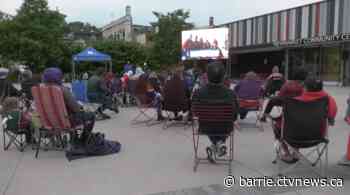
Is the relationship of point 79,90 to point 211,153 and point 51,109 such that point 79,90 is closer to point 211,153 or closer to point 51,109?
point 51,109

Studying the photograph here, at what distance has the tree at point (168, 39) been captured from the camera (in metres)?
34.0

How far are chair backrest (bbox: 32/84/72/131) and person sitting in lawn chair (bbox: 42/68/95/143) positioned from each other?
0.32 ft

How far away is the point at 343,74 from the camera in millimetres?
23641

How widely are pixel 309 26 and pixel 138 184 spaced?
23783 millimetres

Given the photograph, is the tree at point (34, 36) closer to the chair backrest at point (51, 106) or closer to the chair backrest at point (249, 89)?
the chair backrest at point (249, 89)

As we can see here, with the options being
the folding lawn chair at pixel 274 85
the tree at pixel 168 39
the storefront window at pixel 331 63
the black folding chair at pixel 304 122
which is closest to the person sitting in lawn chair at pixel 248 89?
the folding lawn chair at pixel 274 85

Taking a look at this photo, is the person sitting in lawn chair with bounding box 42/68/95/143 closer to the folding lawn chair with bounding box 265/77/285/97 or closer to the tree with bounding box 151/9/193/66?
the folding lawn chair with bounding box 265/77/285/97

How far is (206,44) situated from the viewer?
29.9m

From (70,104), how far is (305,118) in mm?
3177

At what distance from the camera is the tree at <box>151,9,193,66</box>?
112 feet

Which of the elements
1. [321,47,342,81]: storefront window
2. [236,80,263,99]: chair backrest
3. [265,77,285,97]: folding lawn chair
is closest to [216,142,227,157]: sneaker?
[236,80,263,99]: chair backrest

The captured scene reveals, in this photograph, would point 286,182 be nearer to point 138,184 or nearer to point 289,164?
point 289,164

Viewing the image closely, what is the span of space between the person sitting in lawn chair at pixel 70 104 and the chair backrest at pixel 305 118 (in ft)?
9.42

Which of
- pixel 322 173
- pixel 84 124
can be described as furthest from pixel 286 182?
pixel 84 124
